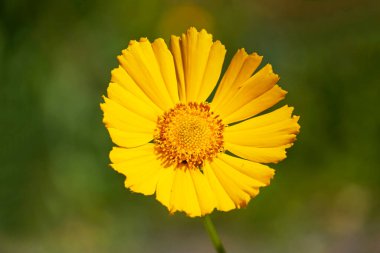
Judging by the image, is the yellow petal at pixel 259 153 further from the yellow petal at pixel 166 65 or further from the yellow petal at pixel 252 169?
the yellow petal at pixel 166 65

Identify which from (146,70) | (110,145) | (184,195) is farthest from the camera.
Result: (110,145)

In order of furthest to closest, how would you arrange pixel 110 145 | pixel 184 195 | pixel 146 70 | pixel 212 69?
pixel 110 145 < pixel 212 69 < pixel 146 70 < pixel 184 195

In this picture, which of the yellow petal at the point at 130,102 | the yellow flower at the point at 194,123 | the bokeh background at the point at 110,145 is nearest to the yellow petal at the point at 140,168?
Answer: the yellow flower at the point at 194,123

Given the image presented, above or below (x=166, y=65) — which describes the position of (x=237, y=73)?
below

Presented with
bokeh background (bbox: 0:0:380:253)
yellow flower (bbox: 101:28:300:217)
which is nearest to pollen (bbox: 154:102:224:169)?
yellow flower (bbox: 101:28:300:217)

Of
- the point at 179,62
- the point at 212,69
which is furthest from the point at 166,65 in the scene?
the point at 212,69

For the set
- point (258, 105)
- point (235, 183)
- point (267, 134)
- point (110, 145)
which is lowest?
point (235, 183)

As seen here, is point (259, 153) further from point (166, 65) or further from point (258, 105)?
point (166, 65)

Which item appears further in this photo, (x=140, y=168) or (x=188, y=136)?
(x=188, y=136)
